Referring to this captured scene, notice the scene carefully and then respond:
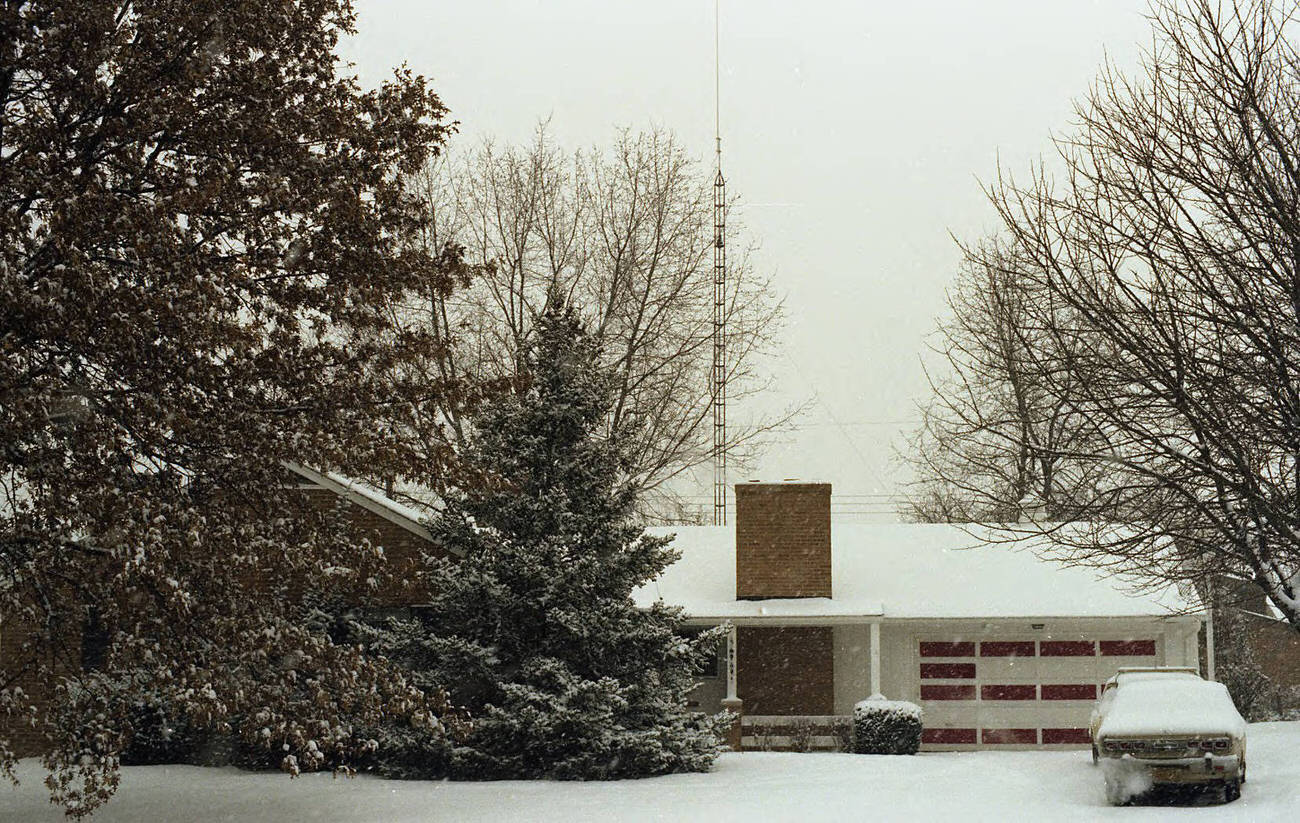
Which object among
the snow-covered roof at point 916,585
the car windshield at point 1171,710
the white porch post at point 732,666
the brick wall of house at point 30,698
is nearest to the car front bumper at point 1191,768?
the car windshield at point 1171,710

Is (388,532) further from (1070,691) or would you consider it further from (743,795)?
(1070,691)

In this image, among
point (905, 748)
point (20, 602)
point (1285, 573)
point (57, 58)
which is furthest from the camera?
point (905, 748)

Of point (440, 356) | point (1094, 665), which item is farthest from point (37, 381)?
point (1094, 665)

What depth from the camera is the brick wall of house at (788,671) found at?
84.3ft

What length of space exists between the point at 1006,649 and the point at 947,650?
1.07m

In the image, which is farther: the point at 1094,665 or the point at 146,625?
the point at 1094,665

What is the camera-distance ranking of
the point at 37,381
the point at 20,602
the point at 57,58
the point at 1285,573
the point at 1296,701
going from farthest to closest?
the point at 1296,701 → the point at 1285,573 → the point at 20,602 → the point at 57,58 → the point at 37,381

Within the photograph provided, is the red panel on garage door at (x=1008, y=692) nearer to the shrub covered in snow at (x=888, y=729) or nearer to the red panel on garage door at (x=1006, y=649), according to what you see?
the red panel on garage door at (x=1006, y=649)

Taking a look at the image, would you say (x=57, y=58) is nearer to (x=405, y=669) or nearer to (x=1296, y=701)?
(x=405, y=669)

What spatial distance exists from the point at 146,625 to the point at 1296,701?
2942cm

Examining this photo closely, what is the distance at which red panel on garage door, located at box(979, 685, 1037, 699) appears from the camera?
82.5 ft

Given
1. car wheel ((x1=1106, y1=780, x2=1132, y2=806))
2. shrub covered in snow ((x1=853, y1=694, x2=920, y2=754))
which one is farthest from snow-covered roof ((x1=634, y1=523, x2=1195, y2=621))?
car wheel ((x1=1106, y1=780, x2=1132, y2=806))

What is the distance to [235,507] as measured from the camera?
1361 centimetres

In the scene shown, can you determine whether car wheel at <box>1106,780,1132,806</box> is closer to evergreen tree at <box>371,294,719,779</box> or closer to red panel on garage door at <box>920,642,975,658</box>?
evergreen tree at <box>371,294,719,779</box>
